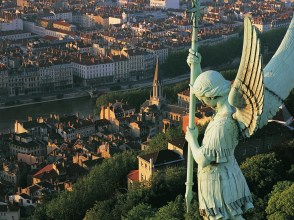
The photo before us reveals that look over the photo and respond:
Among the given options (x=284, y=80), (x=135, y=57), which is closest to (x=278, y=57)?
(x=284, y=80)

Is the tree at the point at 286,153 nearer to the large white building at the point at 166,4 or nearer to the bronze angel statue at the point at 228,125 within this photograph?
the bronze angel statue at the point at 228,125

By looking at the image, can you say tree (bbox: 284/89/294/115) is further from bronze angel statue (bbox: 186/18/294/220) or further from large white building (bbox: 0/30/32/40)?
large white building (bbox: 0/30/32/40)

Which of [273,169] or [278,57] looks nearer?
[278,57]

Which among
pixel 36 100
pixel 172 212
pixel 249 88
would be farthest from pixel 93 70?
pixel 249 88

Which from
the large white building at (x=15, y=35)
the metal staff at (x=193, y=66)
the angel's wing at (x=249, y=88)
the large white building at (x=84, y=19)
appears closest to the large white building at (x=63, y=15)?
the large white building at (x=84, y=19)

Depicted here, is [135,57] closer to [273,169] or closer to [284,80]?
[273,169]

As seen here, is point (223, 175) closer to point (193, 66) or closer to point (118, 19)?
point (193, 66)
